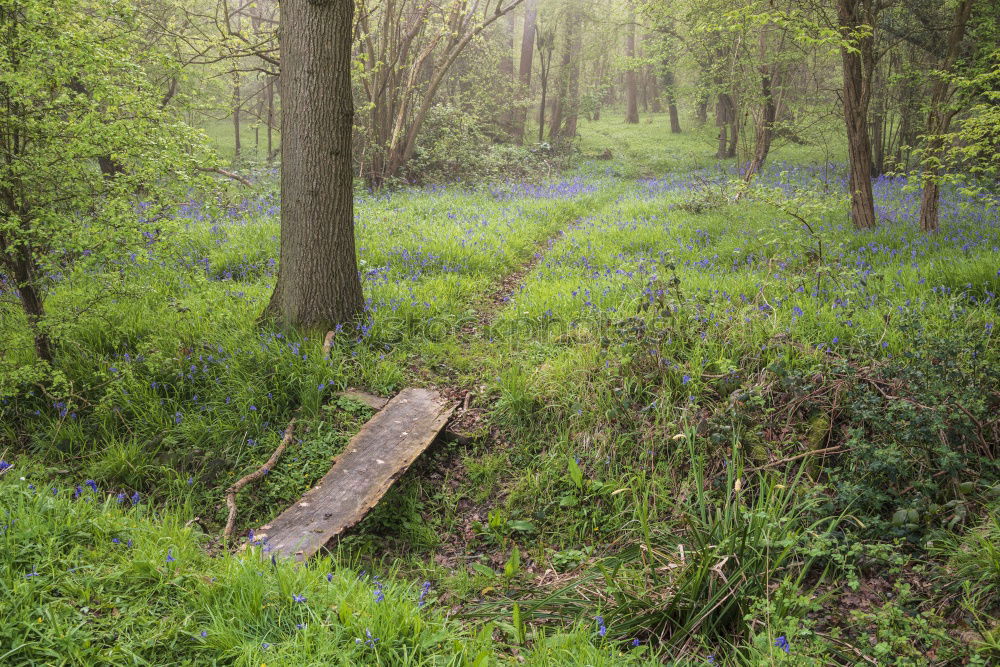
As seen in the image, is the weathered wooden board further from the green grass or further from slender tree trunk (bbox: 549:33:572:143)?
slender tree trunk (bbox: 549:33:572:143)

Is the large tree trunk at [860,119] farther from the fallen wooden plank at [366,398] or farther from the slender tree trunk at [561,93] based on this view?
the slender tree trunk at [561,93]

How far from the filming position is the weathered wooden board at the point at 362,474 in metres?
3.54

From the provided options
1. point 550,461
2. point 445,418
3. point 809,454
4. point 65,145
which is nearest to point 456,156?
point 65,145

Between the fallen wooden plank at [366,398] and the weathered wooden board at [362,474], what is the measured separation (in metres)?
0.09

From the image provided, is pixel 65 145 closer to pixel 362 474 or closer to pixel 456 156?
pixel 362 474

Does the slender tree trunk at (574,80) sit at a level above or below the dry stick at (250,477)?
above

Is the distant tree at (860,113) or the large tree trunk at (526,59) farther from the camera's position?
the large tree trunk at (526,59)

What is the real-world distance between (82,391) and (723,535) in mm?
5178

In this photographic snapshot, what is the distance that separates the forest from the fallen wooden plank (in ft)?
0.11

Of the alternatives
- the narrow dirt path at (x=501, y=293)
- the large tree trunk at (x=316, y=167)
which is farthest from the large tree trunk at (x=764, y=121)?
the large tree trunk at (x=316, y=167)

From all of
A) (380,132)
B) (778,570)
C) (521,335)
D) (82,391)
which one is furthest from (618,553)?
(380,132)

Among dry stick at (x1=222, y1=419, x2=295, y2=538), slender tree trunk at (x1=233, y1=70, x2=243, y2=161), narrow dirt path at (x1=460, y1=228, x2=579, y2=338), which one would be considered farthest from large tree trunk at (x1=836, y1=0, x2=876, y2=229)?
slender tree trunk at (x1=233, y1=70, x2=243, y2=161)

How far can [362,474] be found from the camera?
409 centimetres

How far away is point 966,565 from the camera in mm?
2652
